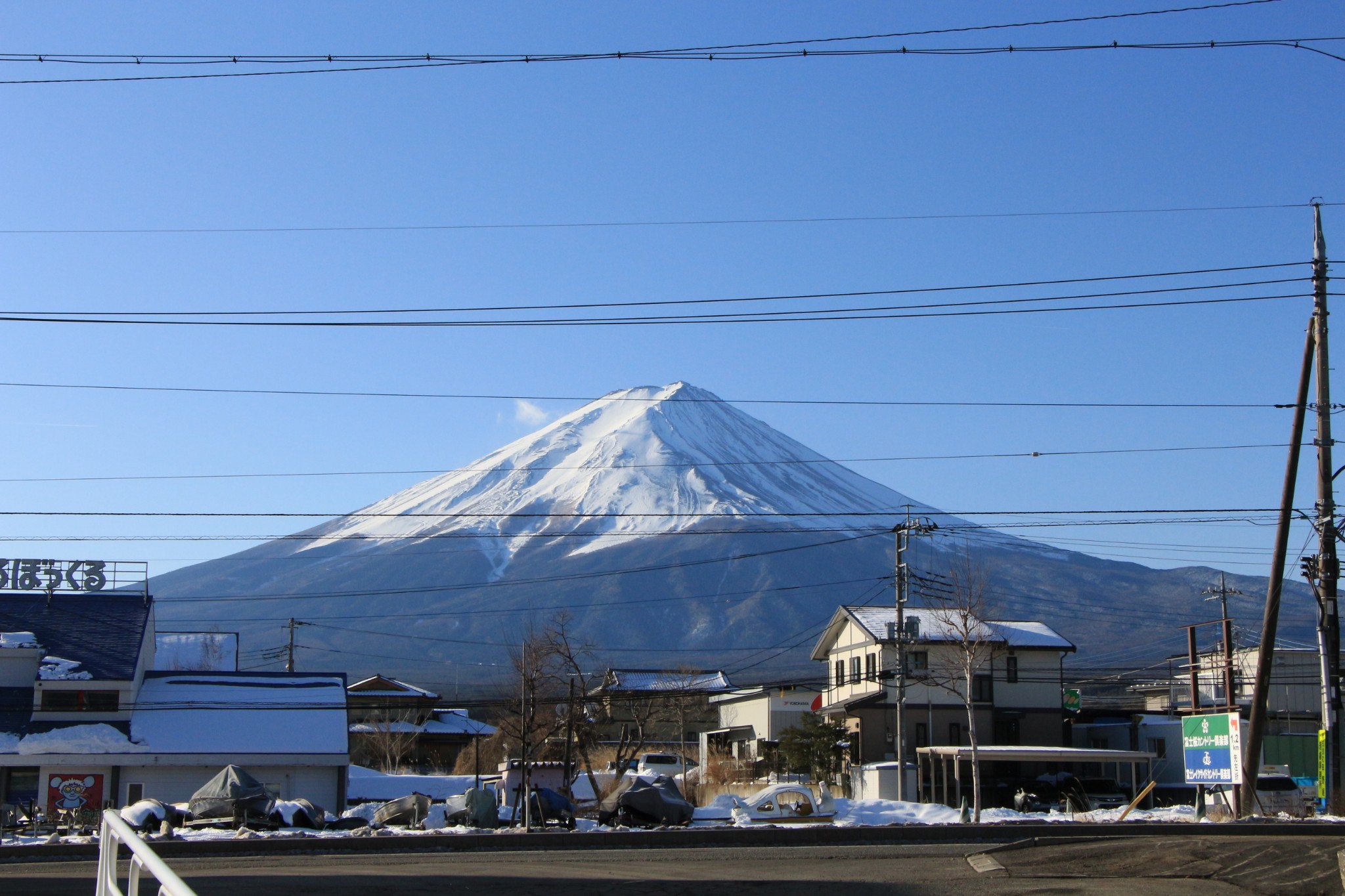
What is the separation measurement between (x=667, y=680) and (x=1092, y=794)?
49383mm

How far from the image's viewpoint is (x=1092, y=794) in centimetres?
4631

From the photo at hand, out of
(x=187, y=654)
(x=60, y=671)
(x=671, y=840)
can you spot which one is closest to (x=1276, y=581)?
(x=671, y=840)

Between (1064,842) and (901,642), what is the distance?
2522 centimetres

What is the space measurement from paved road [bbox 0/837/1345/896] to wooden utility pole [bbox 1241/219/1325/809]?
7.63 m

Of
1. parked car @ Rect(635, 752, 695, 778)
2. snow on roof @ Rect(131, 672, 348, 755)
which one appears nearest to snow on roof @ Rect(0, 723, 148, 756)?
snow on roof @ Rect(131, 672, 348, 755)

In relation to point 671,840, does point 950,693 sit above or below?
above

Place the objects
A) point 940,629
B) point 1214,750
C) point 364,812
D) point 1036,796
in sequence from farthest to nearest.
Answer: point 940,629 < point 1036,796 < point 364,812 < point 1214,750

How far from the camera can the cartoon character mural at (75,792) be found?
1480 inches

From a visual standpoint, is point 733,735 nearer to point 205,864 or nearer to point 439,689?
point 205,864

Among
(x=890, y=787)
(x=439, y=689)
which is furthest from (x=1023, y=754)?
(x=439, y=689)

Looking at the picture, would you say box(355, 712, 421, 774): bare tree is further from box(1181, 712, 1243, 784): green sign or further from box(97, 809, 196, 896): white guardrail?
box(97, 809, 196, 896): white guardrail

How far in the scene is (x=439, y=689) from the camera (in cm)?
15688

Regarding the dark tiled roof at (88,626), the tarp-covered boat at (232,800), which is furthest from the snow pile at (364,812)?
the dark tiled roof at (88,626)

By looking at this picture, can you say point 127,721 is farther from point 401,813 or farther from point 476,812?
point 476,812
